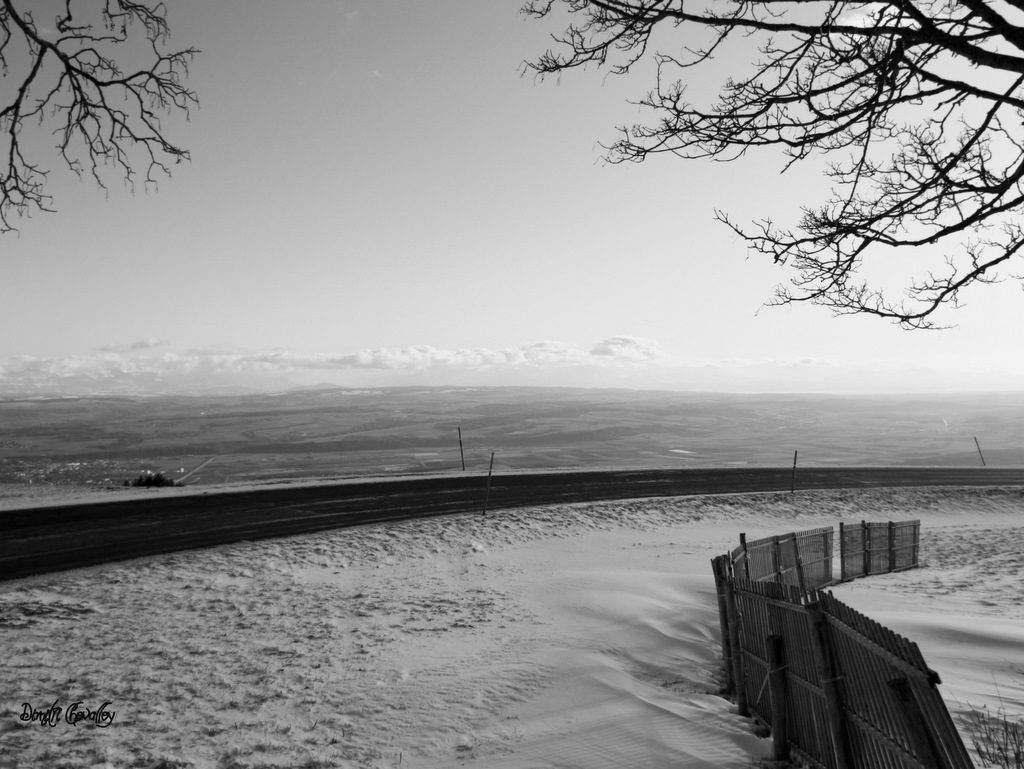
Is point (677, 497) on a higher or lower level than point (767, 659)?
lower

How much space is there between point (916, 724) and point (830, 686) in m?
1.20

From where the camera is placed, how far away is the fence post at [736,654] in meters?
6.56

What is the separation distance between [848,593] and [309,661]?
10918 millimetres

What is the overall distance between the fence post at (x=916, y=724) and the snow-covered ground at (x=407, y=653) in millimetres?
2141

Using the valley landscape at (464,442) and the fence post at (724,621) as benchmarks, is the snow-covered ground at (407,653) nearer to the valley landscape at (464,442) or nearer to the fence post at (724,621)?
the fence post at (724,621)

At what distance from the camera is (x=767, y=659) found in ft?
18.4

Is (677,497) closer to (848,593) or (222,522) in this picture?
(848,593)

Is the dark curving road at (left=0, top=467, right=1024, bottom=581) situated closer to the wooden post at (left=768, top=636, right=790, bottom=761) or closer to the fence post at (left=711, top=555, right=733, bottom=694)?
the fence post at (left=711, top=555, right=733, bottom=694)

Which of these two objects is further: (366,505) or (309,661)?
(366,505)

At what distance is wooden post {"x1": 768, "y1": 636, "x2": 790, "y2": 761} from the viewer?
209 inches

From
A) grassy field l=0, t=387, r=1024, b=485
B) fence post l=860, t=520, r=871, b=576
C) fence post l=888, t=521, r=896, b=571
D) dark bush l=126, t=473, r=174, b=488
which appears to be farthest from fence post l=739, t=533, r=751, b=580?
grassy field l=0, t=387, r=1024, b=485

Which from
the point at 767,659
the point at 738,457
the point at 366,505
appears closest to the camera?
the point at 767,659

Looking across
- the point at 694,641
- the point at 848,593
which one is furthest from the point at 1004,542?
the point at 694,641

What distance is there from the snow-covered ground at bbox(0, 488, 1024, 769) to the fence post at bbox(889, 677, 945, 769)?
2141mm
